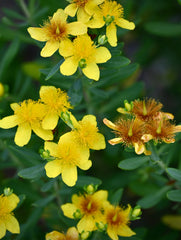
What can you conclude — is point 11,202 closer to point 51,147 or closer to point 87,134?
point 51,147

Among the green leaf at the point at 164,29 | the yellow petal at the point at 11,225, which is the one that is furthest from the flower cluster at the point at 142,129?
the green leaf at the point at 164,29

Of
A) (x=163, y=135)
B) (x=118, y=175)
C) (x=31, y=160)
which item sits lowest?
(x=118, y=175)

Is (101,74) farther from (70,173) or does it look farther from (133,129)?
(70,173)

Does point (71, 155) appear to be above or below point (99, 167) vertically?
above

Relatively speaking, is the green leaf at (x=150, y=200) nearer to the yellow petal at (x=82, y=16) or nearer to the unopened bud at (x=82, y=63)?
the unopened bud at (x=82, y=63)

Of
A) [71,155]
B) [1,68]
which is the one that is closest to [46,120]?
[71,155]

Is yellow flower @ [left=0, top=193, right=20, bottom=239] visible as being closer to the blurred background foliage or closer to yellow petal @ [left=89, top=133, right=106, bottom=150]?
the blurred background foliage

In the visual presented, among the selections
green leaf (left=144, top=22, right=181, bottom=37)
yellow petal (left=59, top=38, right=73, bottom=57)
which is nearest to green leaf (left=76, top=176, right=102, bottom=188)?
yellow petal (left=59, top=38, right=73, bottom=57)
